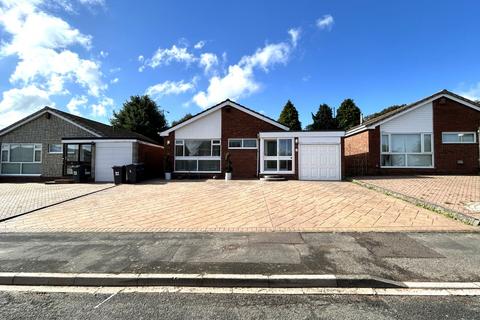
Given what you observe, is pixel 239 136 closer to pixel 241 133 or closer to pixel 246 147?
pixel 241 133

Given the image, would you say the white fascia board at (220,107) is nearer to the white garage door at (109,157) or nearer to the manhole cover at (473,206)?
the white garage door at (109,157)

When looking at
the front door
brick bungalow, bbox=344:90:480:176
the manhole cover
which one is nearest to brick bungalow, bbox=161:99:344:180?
brick bungalow, bbox=344:90:480:176

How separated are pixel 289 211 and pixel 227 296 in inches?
184

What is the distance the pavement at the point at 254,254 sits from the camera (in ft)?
13.4

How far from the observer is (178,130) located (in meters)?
19.0

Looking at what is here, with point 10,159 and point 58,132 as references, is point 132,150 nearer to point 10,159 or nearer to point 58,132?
point 58,132

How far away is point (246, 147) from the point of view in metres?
18.3

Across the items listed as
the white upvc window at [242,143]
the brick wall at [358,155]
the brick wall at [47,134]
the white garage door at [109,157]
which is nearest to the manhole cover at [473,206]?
the brick wall at [358,155]

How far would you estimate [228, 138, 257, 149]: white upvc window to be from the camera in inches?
721

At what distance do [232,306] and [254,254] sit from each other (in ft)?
4.72

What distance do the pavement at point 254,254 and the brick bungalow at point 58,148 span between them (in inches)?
492

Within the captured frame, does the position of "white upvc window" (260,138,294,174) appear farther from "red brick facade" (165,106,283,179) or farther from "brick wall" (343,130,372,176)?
"brick wall" (343,130,372,176)

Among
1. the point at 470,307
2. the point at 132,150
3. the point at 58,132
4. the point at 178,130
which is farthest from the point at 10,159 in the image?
the point at 470,307

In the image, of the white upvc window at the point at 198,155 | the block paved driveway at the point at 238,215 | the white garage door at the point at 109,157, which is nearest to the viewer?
the block paved driveway at the point at 238,215
